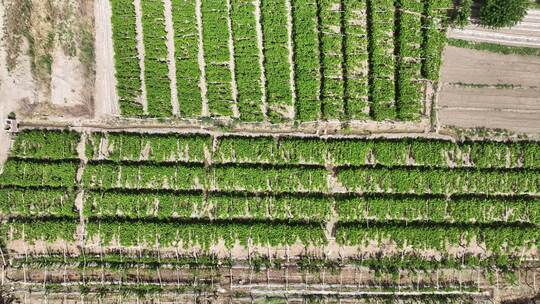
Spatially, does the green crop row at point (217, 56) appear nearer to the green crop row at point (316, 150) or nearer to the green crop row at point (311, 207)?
the green crop row at point (316, 150)

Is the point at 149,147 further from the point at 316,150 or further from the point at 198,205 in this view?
the point at 316,150

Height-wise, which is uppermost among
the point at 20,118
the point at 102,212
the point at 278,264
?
the point at 20,118

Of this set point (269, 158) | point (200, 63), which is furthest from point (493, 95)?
point (200, 63)

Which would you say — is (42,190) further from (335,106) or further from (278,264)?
(335,106)

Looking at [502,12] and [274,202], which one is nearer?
[502,12]

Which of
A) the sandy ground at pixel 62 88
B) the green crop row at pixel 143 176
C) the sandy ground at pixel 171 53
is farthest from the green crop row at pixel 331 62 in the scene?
the sandy ground at pixel 62 88

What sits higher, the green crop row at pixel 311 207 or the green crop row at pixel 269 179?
the green crop row at pixel 269 179

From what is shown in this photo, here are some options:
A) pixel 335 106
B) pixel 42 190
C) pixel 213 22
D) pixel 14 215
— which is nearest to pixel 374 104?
pixel 335 106
